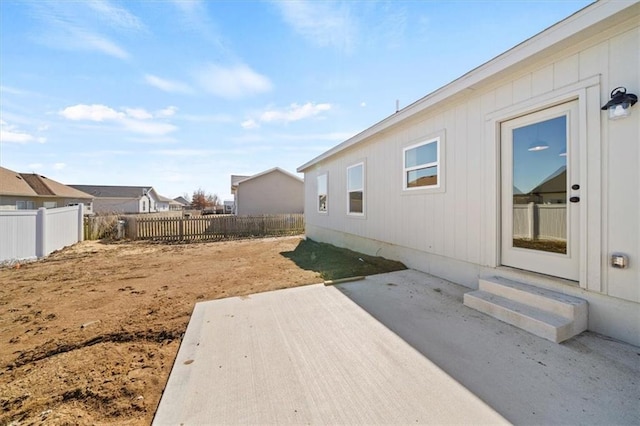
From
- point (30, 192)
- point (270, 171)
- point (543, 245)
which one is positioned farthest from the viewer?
point (270, 171)

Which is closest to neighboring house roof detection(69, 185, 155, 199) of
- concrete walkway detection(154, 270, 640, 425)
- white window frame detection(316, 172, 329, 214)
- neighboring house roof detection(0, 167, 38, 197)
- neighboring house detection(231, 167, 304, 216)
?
neighboring house roof detection(0, 167, 38, 197)

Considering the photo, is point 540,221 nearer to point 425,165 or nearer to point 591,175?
point 591,175

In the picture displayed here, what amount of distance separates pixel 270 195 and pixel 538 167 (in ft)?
61.8

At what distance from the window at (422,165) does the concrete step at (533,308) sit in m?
1.95

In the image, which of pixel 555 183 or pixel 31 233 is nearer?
pixel 555 183

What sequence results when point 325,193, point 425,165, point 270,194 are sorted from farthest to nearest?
point 270,194, point 325,193, point 425,165

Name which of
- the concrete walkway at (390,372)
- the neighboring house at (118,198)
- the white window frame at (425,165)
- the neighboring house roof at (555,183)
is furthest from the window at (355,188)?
the neighboring house at (118,198)

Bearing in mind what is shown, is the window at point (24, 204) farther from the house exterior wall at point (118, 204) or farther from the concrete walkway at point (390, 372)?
the concrete walkway at point (390, 372)

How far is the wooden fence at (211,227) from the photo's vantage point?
38.6 feet

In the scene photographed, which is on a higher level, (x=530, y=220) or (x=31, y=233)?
(x=530, y=220)

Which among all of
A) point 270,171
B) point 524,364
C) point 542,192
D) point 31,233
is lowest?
point 524,364

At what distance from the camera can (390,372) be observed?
1925 millimetres

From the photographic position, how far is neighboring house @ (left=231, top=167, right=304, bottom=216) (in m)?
20.2

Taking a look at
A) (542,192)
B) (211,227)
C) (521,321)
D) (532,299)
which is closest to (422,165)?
(542,192)
